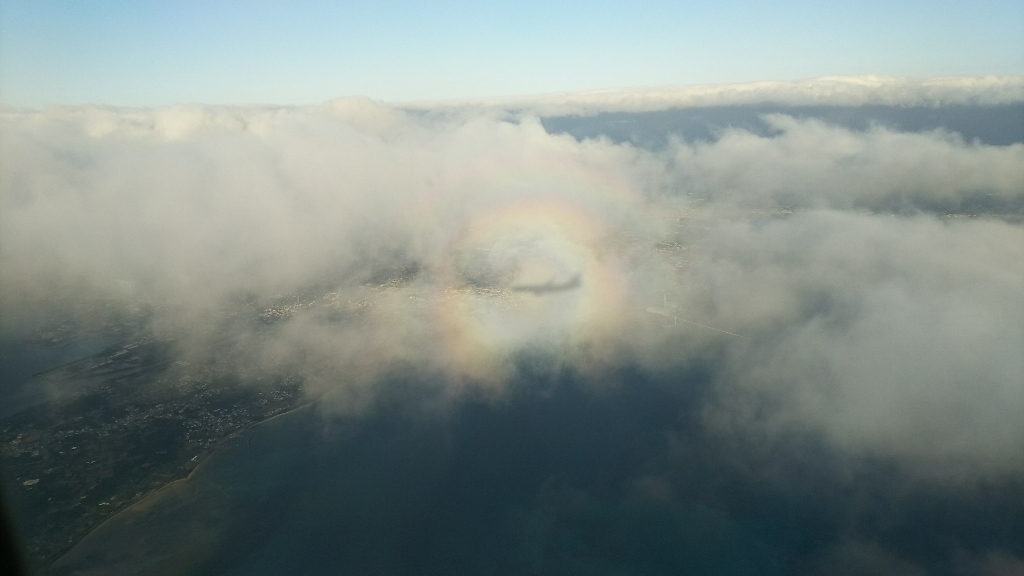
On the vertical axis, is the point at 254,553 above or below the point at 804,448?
above

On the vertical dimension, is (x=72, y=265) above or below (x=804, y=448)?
above

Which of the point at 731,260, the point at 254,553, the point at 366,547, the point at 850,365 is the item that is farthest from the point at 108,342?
the point at 731,260

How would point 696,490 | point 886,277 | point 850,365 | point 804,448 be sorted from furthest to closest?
point 886,277 → point 850,365 → point 804,448 → point 696,490

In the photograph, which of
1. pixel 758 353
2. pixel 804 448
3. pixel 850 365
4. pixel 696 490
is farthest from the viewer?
pixel 758 353

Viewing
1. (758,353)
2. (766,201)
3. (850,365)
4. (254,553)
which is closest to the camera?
(254,553)

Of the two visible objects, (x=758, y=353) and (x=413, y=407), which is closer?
(x=413, y=407)

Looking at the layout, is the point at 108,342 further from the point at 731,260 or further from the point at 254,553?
the point at 731,260

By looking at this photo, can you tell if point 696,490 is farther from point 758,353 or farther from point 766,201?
point 766,201

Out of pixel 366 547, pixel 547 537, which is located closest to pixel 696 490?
pixel 547 537

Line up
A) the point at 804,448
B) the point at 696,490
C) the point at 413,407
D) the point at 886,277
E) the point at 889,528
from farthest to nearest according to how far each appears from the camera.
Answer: the point at 886,277, the point at 413,407, the point at 804,448, the point at 696,490, the point at 889,528
